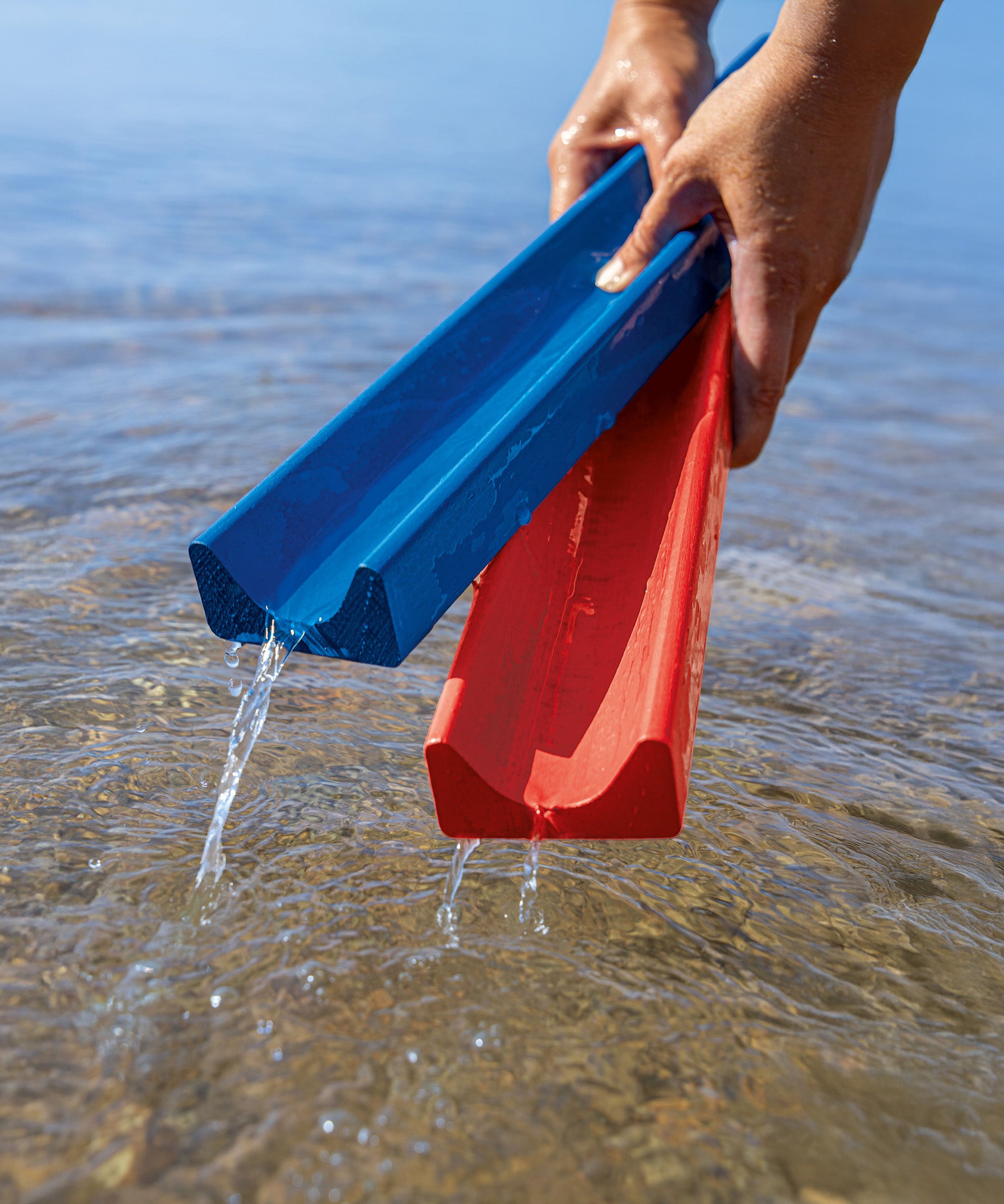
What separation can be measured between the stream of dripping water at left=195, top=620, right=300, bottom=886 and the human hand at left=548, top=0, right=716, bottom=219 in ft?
6.12

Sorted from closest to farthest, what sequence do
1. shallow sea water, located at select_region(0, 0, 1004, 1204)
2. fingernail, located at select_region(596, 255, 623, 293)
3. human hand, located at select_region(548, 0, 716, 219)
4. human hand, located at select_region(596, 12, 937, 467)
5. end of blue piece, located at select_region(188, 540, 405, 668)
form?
shallow sea water, located at select_region(0, 0, 1004, 1204)
end of blue piece, located at select_region(188, 540, 405, 668)
human hand, located at select_region(596, 12, 937, 467)
fingernail, located at select_region(596, 255, 623, 293)
human hand, located at select_region(548, 0, 716, 219)

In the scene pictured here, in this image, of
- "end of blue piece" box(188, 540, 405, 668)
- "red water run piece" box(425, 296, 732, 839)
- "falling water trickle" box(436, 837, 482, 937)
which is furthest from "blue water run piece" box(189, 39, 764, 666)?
"falling water trickle" box(436, 837, 482, 937)

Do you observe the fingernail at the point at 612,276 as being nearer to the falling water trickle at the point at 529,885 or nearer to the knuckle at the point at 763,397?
the knuckle at the point at 763,397

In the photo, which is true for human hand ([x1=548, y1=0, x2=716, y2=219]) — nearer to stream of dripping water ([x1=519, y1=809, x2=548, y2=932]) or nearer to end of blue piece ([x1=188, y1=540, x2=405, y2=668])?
end of blue piece ([x1=188, y1=540, x2=405, y2=668])

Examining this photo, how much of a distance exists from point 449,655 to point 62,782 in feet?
3.24

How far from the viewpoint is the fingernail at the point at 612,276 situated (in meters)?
2.60

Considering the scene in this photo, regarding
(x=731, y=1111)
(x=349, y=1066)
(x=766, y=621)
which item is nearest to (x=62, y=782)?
(x=349, y=1066)

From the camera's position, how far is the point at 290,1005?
1.43m

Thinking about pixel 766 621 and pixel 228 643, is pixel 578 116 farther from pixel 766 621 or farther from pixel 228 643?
pixel 228 643

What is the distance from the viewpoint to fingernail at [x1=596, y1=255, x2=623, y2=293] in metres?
2.60

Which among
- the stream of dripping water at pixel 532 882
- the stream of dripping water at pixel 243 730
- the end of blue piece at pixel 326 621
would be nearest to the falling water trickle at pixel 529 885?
the stream of dripping water at pixel 532 882

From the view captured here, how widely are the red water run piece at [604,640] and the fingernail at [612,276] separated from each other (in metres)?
0.24

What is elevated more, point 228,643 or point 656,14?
point 656,14

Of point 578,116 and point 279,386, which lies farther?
point 279,386
